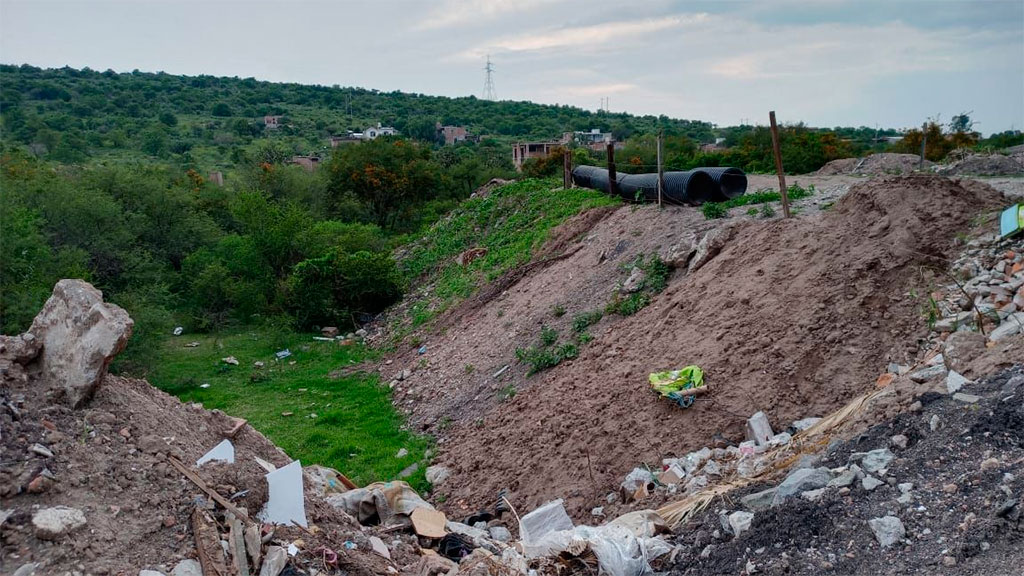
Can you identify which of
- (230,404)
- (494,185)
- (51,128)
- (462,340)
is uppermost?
(51,128)

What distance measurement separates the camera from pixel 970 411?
450cm

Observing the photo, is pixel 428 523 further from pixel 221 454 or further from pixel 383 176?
pixel 383 176

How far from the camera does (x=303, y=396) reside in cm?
1143

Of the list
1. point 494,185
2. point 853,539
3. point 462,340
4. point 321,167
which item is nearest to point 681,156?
point 494,185

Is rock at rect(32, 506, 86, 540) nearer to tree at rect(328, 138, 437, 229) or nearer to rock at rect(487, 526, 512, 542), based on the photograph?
rock at rect(487, 526, 512, 542)

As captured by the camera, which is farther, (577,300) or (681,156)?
(681,156)

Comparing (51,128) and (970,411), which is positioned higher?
(51,128)

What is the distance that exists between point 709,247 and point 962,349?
3.82 metres

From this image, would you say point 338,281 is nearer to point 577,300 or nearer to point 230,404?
point 230,404

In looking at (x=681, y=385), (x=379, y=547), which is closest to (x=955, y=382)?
(x=681, y=385)

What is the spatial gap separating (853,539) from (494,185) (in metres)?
18.4

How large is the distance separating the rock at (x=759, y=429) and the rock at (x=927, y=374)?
→ 1.17 meters

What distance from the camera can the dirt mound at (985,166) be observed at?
12.9 metres

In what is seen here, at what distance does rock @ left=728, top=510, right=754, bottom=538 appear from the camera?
14.4 ft
